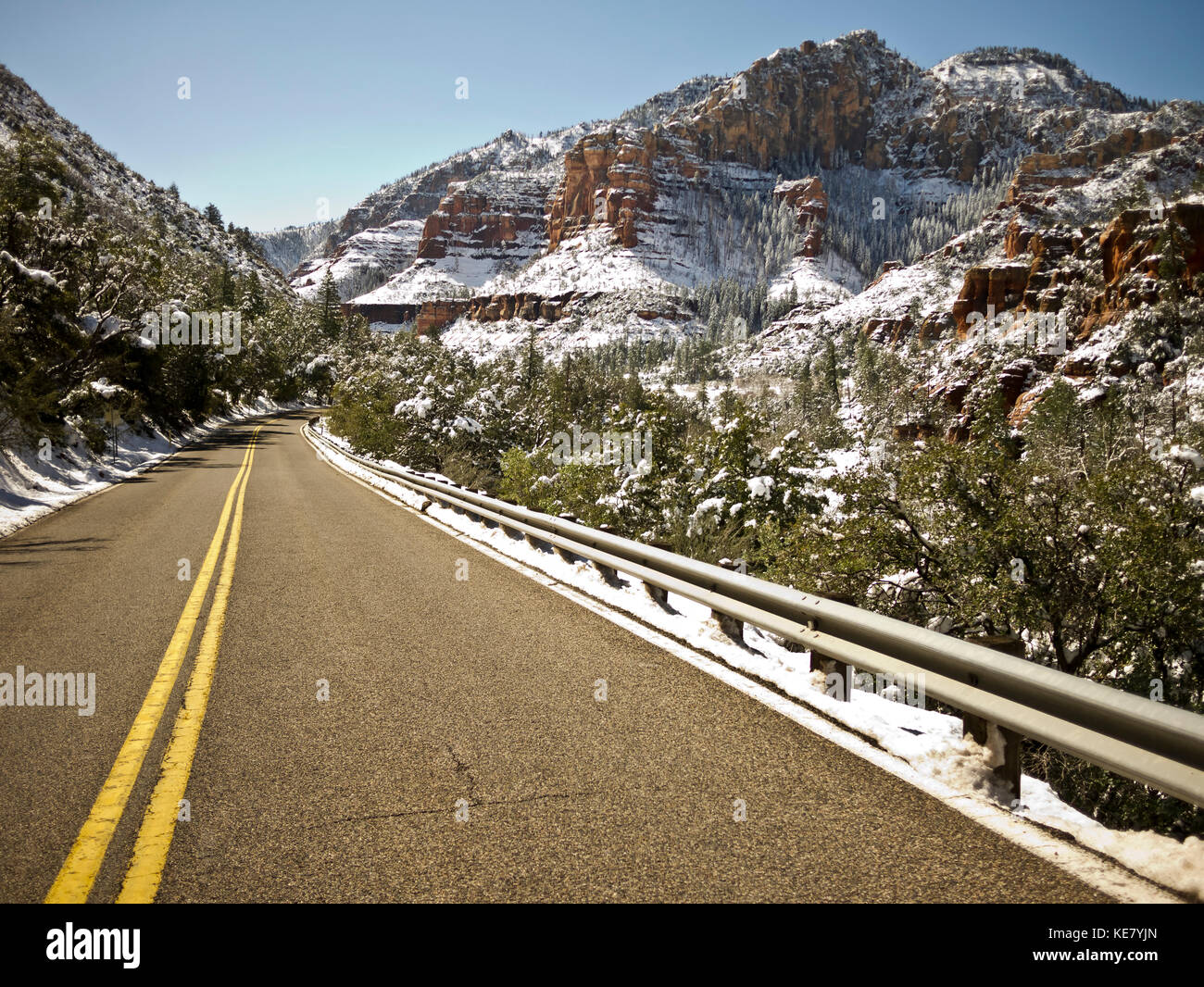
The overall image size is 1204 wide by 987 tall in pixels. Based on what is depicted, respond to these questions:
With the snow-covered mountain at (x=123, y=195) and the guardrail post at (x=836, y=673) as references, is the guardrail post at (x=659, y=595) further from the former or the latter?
the snow-covered mountain at (x=123, y=195)

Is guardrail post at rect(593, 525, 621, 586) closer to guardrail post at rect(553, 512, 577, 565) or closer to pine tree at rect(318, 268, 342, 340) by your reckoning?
guardrail post at rect(553, 512, 577, 565)

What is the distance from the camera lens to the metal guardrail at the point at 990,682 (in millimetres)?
2240

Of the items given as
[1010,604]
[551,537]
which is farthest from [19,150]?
[1010,604]

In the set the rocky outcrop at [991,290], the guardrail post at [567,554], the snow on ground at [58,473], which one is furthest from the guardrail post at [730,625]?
the rocky outcrop at [991,290]

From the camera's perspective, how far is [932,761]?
10.1 feet

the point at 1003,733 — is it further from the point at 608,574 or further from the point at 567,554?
the point at 567,554

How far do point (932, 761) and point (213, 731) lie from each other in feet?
11.8

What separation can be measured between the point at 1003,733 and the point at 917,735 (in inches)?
19.8

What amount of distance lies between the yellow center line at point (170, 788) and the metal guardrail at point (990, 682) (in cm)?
319

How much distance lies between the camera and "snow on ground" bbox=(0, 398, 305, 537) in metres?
12.9

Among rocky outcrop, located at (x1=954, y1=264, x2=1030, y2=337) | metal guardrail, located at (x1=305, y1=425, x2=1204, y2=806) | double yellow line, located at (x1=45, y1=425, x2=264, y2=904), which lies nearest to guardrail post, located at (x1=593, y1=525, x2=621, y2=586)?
metal guardrail, located at (x1=305, y1=425, x2=1204, y2=806)

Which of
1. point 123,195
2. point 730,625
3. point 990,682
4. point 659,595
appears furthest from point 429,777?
point 123,195

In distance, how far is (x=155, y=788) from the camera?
10.2ft
